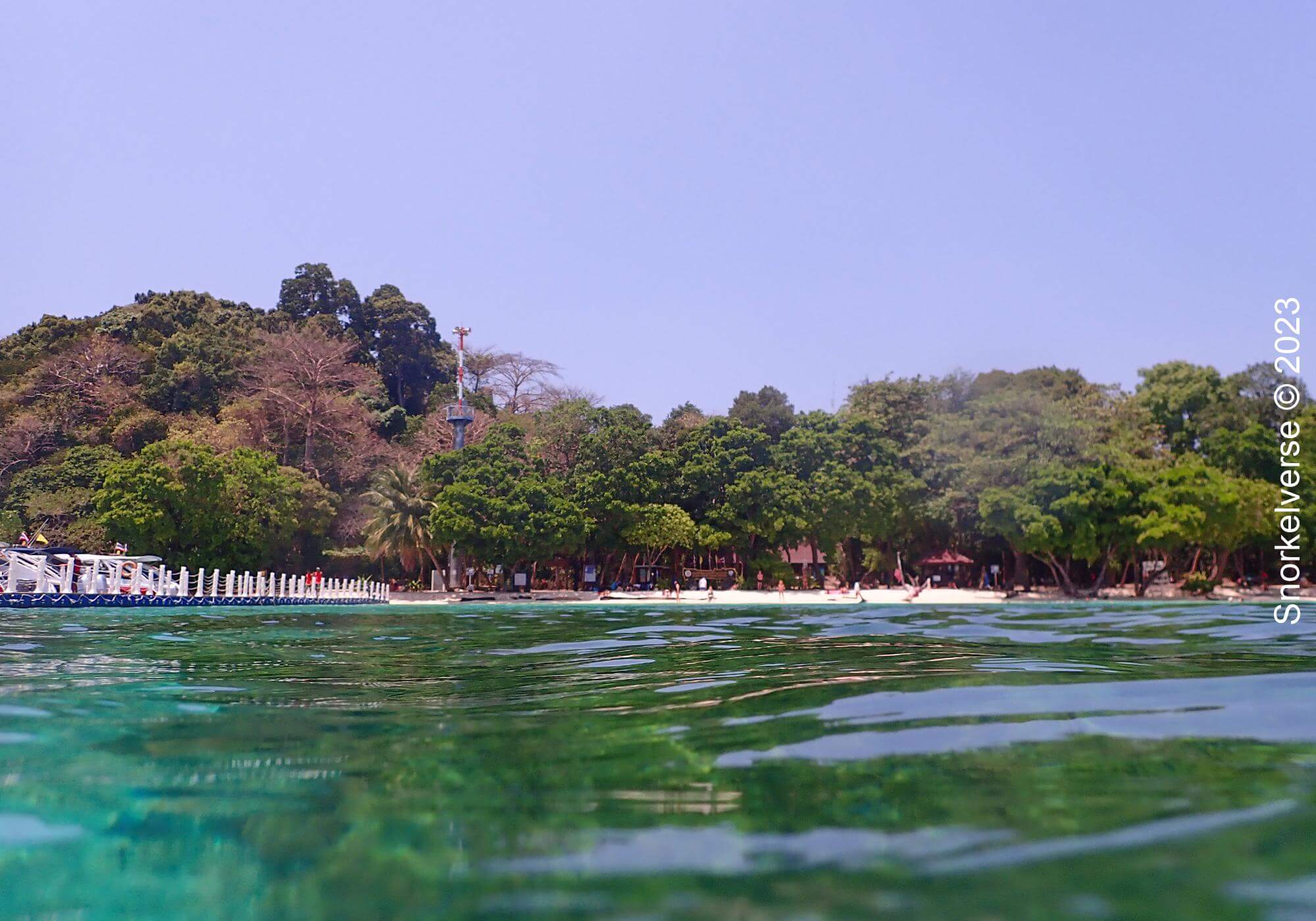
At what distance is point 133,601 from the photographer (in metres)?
17.9

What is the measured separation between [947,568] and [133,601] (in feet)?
107

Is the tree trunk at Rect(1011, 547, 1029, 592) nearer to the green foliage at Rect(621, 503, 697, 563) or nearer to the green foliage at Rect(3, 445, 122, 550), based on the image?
the green foliage at Rect(621, 503, 697, 563)

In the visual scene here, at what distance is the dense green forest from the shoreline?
1088mm

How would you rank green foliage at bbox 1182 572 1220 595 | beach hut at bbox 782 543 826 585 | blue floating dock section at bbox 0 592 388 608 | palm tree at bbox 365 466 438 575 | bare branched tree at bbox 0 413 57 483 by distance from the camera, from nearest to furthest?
blue floating dock section at bbox 0 592 388 608 → green foliage at bbox 1182 572 1220 595 → palm tree at bbox 365 466 438 575 → beach hut at bbox 782 543 826 585 → bare branched tree at bbox 0 413 57 483

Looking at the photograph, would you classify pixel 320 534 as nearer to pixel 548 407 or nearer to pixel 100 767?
pixel 548 407

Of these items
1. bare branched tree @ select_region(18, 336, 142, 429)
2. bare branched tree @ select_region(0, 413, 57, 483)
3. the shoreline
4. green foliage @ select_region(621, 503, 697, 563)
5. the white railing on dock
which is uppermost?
bare branched tree @ select_region(18, 336, 142, 429)

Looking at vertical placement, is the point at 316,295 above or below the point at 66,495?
above

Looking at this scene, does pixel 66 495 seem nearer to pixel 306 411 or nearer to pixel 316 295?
pixel 306 411

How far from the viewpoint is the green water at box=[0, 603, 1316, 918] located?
1.75 m

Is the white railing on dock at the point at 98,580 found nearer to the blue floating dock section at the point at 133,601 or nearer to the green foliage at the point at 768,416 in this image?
the blue floating dock section at the point at 133,601

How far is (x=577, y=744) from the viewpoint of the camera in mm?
3285

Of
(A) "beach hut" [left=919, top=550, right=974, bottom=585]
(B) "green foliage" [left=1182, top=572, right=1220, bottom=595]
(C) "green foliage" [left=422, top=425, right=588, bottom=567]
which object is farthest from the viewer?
(A) "beach hut" [left=919, top=550, right=974, bottom=585]

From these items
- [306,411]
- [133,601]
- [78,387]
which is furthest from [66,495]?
[133,601]

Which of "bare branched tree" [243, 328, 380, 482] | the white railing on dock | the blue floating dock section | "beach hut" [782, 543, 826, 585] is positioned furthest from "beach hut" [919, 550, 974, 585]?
the blue floating dock section
